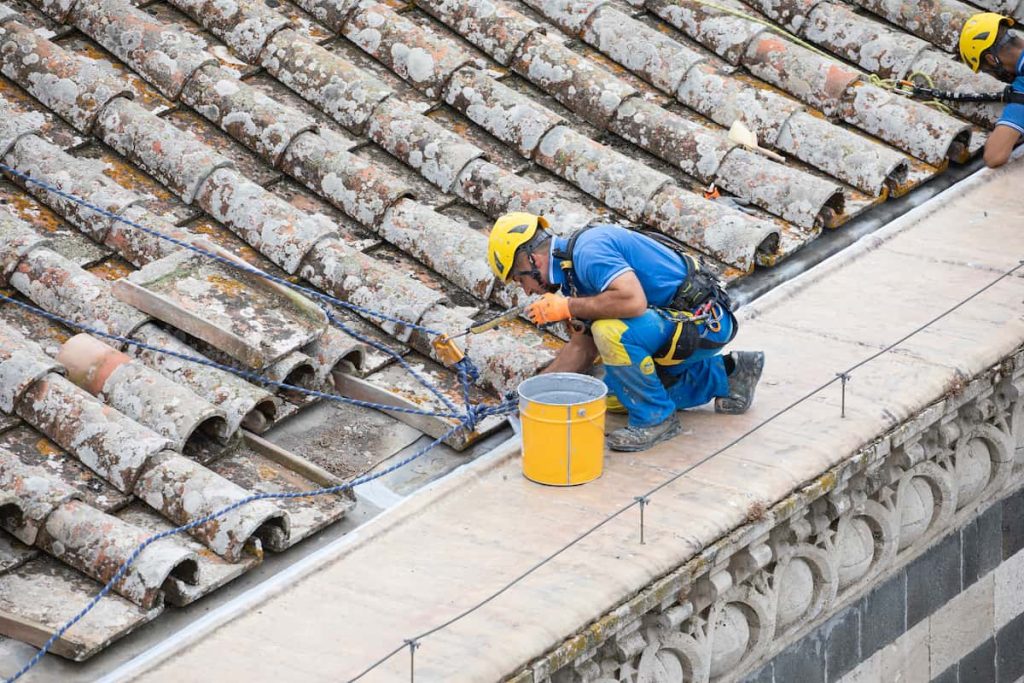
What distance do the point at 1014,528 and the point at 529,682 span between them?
3865 millimetres

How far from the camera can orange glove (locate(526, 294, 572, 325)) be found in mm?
7348

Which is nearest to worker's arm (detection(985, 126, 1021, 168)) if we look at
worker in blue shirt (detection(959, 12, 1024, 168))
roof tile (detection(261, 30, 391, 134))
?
worker in blue shirt (detection(959, 12, 1024, 168))

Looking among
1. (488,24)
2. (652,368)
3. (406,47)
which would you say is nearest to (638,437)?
(652,368)

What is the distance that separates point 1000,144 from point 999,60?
1.70 feet

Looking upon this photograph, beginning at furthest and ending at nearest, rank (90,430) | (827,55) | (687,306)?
(827,55) → (687,306) → (90,430)

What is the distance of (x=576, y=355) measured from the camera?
7621 millimetres

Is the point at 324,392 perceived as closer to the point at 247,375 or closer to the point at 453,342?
the point at 247,375

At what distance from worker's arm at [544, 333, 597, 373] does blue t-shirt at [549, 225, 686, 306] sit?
0.22 m

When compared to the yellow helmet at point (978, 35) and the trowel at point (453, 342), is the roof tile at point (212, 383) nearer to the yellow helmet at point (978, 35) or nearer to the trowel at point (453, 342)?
the trowel at point (453, 342)

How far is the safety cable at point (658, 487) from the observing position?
6.06 m

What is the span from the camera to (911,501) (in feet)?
25.8

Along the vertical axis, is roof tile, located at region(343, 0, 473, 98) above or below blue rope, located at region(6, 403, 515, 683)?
above

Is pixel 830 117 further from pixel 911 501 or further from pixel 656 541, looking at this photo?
pixel 656 541

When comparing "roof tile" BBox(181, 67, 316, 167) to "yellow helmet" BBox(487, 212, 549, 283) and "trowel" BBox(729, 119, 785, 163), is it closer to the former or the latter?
"yellow helmet" BBox(487, 212, 549, 283)
